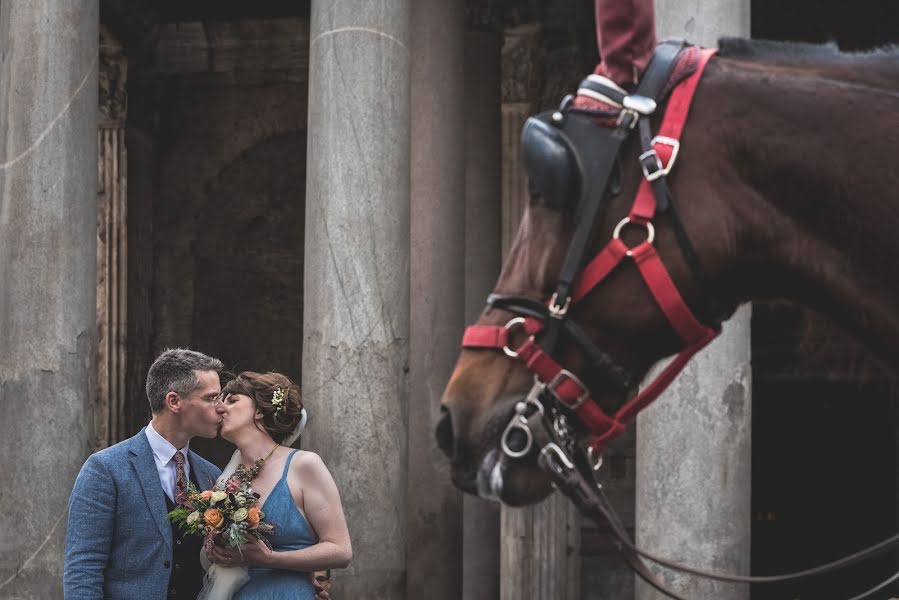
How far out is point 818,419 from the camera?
14367 mm

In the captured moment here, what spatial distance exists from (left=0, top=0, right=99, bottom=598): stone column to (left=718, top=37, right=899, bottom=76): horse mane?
23.0ft

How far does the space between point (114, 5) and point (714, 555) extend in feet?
32.3

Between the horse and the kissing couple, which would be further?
the kissing couple

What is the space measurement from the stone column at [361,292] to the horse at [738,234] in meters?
5.60

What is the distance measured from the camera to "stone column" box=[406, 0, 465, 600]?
10.3 metres

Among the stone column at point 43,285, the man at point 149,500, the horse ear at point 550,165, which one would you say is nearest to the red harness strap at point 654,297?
the horse ear at point 550,165

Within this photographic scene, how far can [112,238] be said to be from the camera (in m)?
14.3

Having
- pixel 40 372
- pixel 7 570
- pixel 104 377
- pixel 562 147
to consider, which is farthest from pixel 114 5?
pixel 562 147

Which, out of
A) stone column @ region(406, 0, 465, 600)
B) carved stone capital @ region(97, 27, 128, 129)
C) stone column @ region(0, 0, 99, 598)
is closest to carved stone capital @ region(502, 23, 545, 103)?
stone column @ region(406, 0, 465, 600)

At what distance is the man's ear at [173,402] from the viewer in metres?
4.68

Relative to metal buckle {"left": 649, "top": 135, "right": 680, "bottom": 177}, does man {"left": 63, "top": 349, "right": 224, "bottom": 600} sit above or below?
below

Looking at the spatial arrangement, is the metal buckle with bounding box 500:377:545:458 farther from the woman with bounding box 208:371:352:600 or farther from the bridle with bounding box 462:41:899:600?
the woman with bounding box 208:371:352:600

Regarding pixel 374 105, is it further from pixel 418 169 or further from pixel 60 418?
pixel 60 418

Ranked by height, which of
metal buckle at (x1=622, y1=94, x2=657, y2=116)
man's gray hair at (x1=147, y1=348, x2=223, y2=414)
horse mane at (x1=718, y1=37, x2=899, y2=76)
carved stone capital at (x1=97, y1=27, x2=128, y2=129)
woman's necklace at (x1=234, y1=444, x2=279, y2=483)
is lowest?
woman's necklace at (x1=234, y1=444, x2=279, y2=483)
